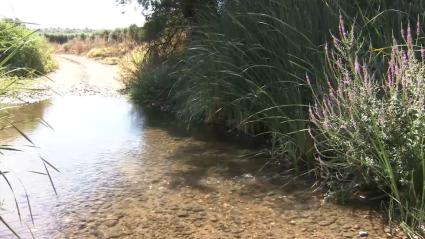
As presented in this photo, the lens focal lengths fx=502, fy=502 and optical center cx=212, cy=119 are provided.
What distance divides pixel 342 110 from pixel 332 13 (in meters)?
1.50

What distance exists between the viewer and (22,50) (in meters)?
5.01

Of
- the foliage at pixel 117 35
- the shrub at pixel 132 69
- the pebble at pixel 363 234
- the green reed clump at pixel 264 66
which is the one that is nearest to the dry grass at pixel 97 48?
the foliage at pixel 117 35

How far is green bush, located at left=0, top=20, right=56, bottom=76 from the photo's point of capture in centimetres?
351

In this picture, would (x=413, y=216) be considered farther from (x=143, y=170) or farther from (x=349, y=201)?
(x=143, y=170)

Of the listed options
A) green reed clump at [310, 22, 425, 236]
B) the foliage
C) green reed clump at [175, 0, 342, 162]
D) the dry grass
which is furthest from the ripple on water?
the dry grass

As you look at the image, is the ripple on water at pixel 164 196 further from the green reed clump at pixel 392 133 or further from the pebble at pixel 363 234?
the green reed clump at pixel 392 133

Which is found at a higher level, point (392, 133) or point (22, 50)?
point (22, 50)

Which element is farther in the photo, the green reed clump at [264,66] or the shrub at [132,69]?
the shrub at [132,69]

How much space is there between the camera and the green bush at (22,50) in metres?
3.51

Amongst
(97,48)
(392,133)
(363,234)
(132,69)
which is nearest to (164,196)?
(363,234)

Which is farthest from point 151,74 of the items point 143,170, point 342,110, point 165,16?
point 342,110

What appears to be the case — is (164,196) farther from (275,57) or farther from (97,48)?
→ (97,48)

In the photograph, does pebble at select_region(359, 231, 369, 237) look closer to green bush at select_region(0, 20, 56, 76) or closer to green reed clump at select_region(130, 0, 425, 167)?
green reed clump at select_region(130, 0, 425, 167)

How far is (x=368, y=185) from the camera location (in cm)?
449
